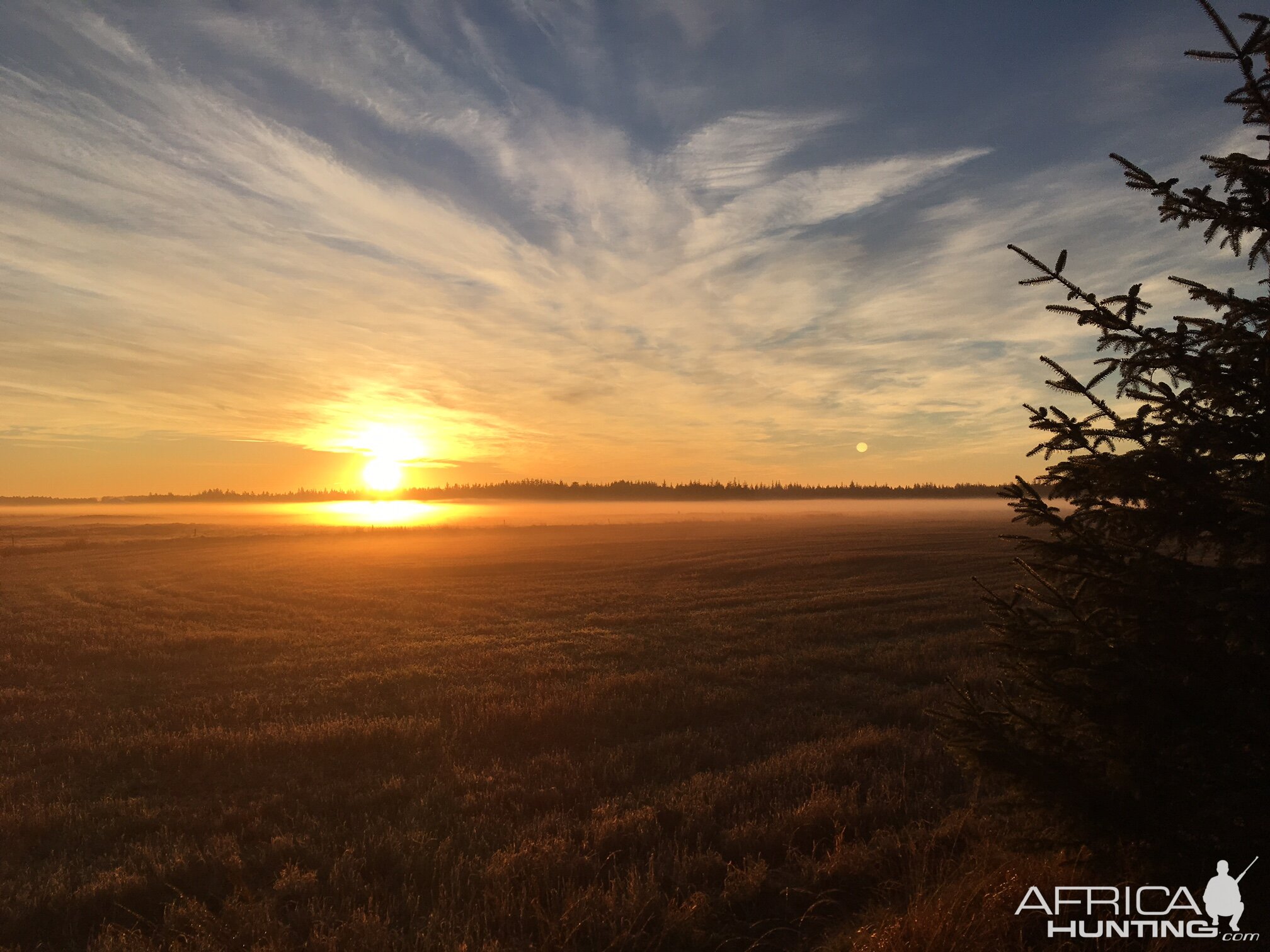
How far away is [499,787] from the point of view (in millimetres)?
8906

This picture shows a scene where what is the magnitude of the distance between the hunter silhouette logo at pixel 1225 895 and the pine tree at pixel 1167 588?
7.4 inches

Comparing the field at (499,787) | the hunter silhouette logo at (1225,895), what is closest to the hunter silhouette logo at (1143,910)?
the hunter silhouette logo at (1225,895)

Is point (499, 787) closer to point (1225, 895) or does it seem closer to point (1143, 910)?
point (1143, 910)

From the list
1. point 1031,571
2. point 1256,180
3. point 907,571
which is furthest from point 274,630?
point 907,571

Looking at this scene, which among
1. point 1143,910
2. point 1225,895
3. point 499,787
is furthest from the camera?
point 499,787

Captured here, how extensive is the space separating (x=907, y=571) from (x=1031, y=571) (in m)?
32.2

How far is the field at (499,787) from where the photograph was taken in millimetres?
5871

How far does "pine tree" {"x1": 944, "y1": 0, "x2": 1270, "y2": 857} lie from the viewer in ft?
14.6

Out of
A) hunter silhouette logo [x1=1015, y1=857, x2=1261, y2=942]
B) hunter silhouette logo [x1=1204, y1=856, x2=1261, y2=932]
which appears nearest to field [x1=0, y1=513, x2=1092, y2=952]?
hunter silhouette logo [x1=1015, y1=857, x2=1261, y2=942]

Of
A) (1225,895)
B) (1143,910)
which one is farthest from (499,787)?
(1225,895)

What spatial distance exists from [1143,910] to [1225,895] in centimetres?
59

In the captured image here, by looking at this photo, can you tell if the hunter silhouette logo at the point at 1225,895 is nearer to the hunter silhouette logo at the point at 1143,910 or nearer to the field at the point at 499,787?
the hunter silhouette logo at the point at 1143,910

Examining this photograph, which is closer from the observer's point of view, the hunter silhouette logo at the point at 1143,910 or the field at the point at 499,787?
the hunter silhouette logo at the point at 1143,910

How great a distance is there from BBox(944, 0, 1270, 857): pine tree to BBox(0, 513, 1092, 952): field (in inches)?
49.1
